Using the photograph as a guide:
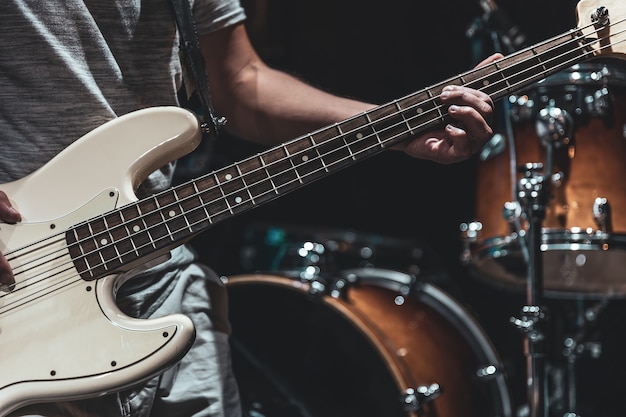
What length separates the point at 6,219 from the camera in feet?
4.38

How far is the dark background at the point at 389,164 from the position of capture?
322 centimetres

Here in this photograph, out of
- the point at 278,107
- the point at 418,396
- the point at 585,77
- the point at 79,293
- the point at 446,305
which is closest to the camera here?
the point at 79,293

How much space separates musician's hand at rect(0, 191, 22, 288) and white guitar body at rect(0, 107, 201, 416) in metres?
0.02

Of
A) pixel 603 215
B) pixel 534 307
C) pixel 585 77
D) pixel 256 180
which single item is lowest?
pixel 256 180

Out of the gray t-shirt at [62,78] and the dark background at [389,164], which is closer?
the gray t-shirt at [62,78]

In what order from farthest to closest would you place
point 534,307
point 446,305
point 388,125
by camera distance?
point 446,305
point 534,307
point 388,125

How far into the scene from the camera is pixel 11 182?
4.49 ft

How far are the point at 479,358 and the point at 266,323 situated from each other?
59cm

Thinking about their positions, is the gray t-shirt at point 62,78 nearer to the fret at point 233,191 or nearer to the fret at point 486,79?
the fret at point 233,191

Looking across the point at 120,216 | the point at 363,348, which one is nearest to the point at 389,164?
the point at 363,348

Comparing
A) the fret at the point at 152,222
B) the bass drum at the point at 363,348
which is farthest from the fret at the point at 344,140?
the bass drum at the point at 363,348

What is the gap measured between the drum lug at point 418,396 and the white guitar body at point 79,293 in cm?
86

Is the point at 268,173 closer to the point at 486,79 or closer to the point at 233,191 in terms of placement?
the point at 233,191

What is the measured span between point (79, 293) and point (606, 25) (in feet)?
3.38
